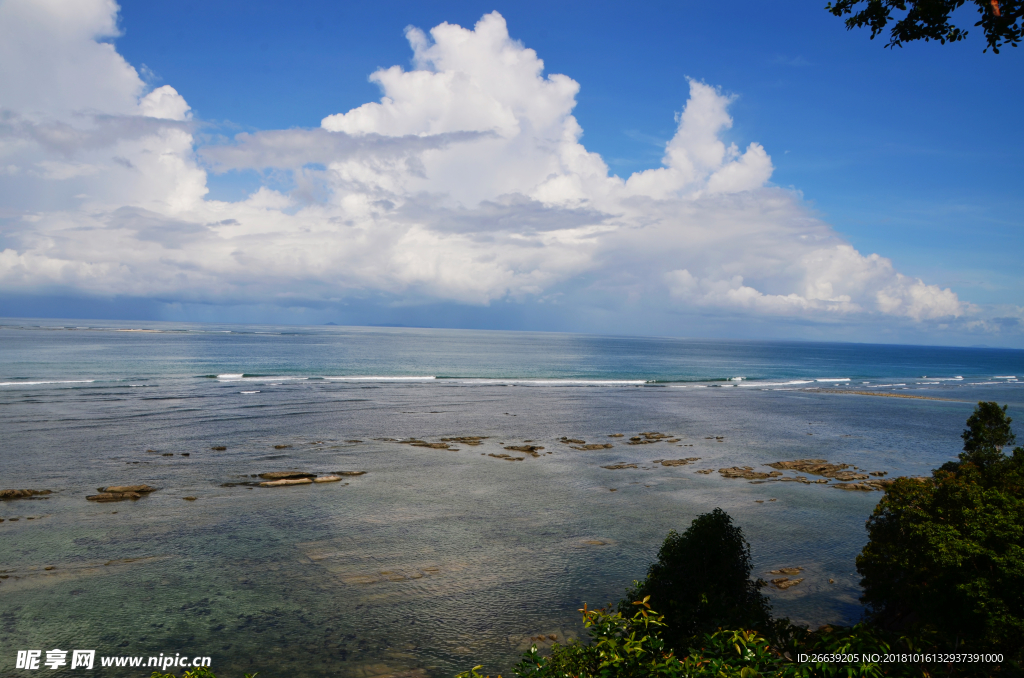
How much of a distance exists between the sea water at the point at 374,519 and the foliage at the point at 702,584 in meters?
4.35

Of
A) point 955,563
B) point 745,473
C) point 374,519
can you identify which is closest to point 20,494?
point 374,519

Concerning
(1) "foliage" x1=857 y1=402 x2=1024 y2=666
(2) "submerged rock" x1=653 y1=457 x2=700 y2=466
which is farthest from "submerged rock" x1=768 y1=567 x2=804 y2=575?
(2) "submerged rock" x1=653 y1=457 x2=700 y2=466

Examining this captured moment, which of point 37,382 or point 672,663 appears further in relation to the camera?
point 37,382

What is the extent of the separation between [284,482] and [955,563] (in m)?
31.1

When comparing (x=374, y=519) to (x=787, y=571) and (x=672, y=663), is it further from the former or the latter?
(x=672, y=663)

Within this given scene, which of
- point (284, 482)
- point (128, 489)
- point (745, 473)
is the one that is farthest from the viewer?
point (745, 473)

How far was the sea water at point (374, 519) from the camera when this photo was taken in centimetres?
1677

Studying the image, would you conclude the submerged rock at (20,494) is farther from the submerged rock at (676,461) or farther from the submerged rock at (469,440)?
the submerged rock at (676,461)

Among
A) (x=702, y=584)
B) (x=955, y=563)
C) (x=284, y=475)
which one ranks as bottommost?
(x=284, y=475)

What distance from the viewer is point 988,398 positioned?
8900cm

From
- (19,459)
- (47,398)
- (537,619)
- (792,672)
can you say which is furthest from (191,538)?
(47,398)

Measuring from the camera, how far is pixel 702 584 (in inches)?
559

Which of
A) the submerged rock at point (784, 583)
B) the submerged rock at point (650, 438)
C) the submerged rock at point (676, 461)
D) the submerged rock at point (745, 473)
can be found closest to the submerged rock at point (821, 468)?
the submerged rock at point (745, 473)

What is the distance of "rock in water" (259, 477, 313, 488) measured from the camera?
31867 mm
